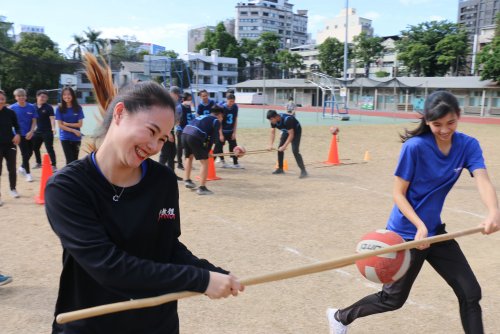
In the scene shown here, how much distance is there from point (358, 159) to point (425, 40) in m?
46.6

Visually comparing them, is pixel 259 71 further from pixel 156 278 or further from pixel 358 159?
pixel 156 278

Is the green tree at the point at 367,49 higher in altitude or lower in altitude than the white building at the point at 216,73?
higher

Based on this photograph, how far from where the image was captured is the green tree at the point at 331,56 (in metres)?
69.0

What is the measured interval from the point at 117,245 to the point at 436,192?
7.39ft

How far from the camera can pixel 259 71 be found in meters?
81.1

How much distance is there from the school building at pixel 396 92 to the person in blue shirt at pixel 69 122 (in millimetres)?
27475

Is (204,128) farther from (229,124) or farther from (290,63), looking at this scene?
(290,63)

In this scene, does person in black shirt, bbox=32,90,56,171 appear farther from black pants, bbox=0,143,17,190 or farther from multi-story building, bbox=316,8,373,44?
multi-story building, bbox=316,8,373,44

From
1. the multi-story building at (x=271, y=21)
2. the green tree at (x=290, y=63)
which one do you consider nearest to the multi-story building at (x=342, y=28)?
the multi-story building at (x=271, y=21)

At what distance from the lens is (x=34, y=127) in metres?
9.88

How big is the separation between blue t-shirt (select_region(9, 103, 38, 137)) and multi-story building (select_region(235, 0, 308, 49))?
127791 millimetres

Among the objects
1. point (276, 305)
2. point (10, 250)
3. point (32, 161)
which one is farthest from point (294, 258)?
point (32, 161)

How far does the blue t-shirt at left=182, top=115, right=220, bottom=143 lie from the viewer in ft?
27.9

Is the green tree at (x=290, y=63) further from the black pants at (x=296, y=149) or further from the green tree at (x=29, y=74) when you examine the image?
the black pants at (x=296, y=149)
